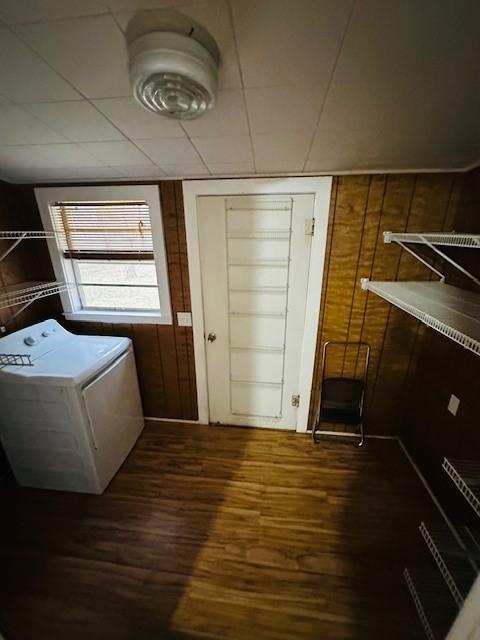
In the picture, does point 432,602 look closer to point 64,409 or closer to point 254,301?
point 254,301

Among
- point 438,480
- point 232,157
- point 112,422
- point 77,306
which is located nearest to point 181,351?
point 112,422

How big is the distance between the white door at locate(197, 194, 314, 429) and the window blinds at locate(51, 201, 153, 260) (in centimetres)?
47

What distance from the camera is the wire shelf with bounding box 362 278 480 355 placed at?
0.89m

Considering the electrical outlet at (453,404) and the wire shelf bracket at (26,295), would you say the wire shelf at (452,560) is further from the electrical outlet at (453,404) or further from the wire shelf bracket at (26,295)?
the wire shelf bracket at (26,295)

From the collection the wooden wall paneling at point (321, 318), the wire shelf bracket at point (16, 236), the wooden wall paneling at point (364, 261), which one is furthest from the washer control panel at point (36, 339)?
the wooden wall paneling at point (364, 261)

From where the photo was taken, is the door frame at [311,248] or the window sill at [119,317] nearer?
the door frame at [311,248]

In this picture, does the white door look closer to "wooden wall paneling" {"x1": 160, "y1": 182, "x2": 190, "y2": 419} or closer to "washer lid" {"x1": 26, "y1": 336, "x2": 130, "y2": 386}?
"wooden wall paneling" {"x1": 160, "y1": 182, "x2": 190, "y2": 419}

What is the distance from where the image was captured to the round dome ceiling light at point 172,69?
2.05 ft

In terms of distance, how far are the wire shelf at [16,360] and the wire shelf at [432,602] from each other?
7.80ft

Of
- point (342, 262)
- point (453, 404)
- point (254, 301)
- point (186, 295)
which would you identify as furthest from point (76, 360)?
point (453, 404)

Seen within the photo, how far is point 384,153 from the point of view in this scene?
1.34 m

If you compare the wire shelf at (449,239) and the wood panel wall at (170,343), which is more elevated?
the wire shelf at (449,239)

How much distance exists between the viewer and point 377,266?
1787mm

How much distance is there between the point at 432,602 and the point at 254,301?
186 centimetres
